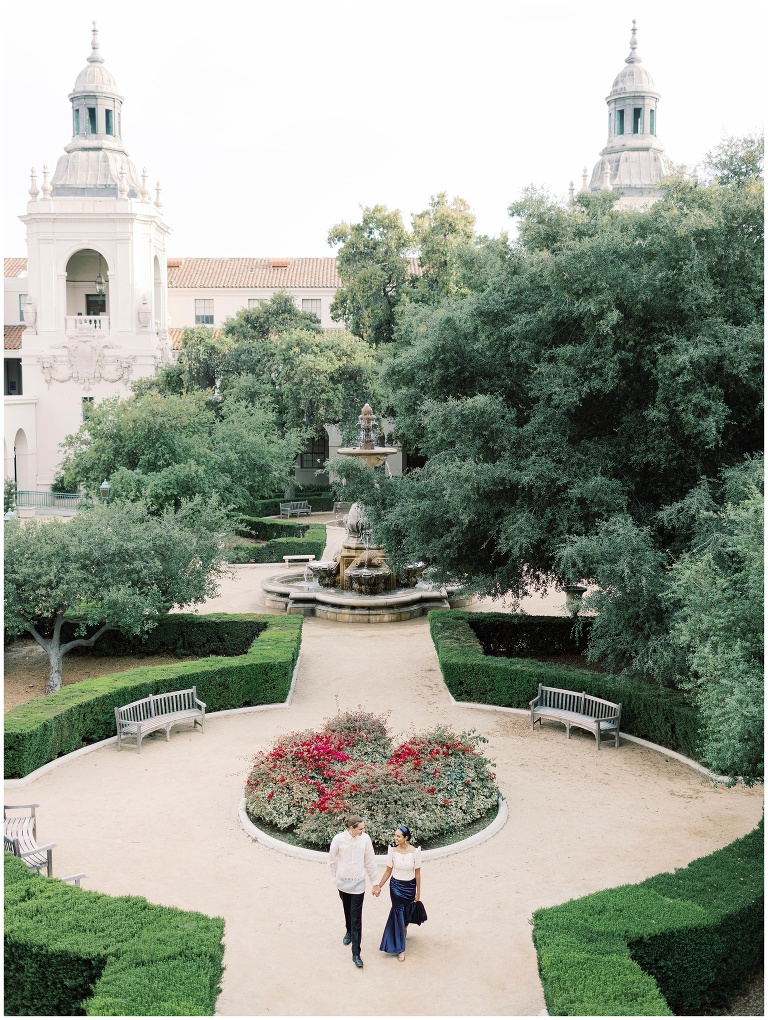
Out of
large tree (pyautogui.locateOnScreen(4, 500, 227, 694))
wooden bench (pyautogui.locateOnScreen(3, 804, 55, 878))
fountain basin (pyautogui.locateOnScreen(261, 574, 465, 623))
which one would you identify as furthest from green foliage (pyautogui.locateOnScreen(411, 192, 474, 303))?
wooden bench (pyautogui.locateOnScreen(3, 804, 55, 878))

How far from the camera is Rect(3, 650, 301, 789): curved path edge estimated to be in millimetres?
10953

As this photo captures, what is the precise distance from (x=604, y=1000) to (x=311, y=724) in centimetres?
745

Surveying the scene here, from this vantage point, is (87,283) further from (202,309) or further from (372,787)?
(372,787)

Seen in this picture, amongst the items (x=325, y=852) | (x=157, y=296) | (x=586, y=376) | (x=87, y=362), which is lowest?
(x=325, y=852)

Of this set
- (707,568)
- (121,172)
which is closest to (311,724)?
(707,568)

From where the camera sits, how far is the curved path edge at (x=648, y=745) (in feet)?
36.8

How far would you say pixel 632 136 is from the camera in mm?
40438

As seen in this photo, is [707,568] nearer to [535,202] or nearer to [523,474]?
[523,474]

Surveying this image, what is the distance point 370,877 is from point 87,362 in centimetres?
3370

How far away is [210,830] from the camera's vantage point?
9750 mm

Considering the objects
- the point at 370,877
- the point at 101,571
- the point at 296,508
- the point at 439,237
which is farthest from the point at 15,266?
the point at 370,877

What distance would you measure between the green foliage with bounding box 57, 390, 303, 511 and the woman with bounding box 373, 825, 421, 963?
15.5m

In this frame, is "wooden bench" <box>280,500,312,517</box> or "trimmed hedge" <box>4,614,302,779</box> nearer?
"trimmed hedge" <box>4,614,302,779</box>

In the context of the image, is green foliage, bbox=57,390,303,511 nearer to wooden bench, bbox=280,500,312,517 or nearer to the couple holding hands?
wooden bench, bbox=280,500,312,517
